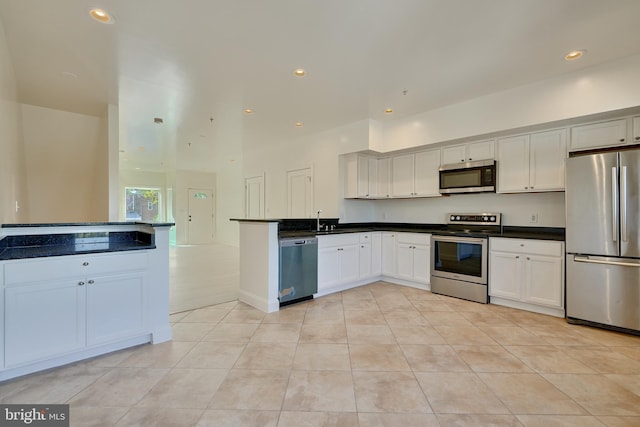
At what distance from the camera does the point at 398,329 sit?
9.55 feet

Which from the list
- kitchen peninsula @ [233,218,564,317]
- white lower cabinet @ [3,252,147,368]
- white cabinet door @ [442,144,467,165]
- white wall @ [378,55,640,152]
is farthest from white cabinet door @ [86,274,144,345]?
white cabinet door @ [442,144,467,165]

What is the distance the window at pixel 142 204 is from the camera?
10570 mm

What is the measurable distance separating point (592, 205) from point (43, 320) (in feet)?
16.1

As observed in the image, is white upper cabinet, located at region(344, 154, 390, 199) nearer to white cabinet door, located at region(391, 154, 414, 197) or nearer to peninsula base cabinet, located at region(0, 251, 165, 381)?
white cabinet door, located at region(391, 154, 414, 197)

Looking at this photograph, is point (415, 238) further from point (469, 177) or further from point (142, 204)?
point (142, 204)

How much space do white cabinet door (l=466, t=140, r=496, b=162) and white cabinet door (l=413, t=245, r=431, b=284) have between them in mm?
1414

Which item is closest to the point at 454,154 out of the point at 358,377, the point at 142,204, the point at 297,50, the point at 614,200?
the point at 614,200

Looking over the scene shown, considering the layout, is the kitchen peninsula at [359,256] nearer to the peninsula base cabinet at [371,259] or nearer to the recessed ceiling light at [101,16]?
the peninsula base cabinet at [371,259]

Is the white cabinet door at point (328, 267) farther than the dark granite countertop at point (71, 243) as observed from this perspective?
Yes

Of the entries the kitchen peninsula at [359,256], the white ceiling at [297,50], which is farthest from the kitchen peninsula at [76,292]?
the white ceiling at [297,50]

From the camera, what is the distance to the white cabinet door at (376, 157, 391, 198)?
5.11 metres

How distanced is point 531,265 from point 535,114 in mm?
1734

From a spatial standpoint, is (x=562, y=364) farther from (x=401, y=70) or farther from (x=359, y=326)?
(x=401, y=70)

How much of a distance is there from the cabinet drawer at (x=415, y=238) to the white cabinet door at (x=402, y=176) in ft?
2.35
